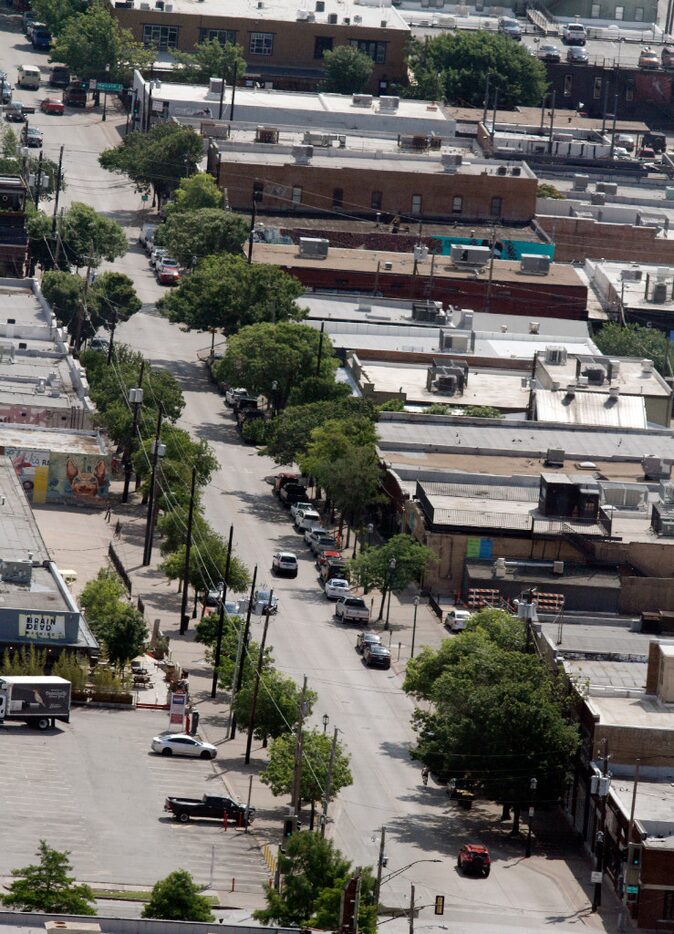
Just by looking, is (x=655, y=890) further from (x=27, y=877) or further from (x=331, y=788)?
(x=27, y=877)

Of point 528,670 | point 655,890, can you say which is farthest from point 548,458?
point 655,890

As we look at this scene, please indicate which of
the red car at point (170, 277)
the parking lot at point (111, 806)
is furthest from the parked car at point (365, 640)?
the red car at point (170, 277)

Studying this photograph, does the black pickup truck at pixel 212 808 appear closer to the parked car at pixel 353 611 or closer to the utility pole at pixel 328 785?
the utility pole at pixel 328 785

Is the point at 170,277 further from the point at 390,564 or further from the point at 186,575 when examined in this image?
the point at 186,575

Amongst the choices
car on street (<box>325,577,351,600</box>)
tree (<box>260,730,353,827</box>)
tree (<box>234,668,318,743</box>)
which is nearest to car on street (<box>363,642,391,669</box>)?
car on street (<box>325,577,351,600</box>)

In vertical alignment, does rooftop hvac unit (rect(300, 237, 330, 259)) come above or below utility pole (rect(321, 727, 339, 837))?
above

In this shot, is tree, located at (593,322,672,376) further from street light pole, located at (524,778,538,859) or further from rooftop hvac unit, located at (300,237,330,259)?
street light pole, located at (524,778,538,859)
